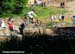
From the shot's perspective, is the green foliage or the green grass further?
the green foliage

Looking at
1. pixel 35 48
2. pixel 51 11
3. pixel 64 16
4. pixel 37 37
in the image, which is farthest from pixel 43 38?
pixel 51 11

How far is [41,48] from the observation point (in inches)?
274

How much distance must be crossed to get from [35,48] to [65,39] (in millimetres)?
819

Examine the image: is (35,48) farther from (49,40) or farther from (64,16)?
(64,16)

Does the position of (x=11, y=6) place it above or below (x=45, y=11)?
above

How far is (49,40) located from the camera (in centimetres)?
747

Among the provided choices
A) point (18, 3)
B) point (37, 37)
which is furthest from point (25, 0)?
point (37, 37)

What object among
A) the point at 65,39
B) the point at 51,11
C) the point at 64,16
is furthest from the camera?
the point at 51,11

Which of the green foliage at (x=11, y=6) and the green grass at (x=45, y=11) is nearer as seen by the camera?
the green grass at (x=45, y=11)

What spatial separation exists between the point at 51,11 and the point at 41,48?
97.5ft

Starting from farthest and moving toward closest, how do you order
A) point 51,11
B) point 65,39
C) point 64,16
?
point 51,11 → point 64,16 → point 65,39

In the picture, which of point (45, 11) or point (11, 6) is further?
point (11, 6)

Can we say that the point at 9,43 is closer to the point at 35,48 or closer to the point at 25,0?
the point at 35,48

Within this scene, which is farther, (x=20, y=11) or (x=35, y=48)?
(x=20, y=11)
